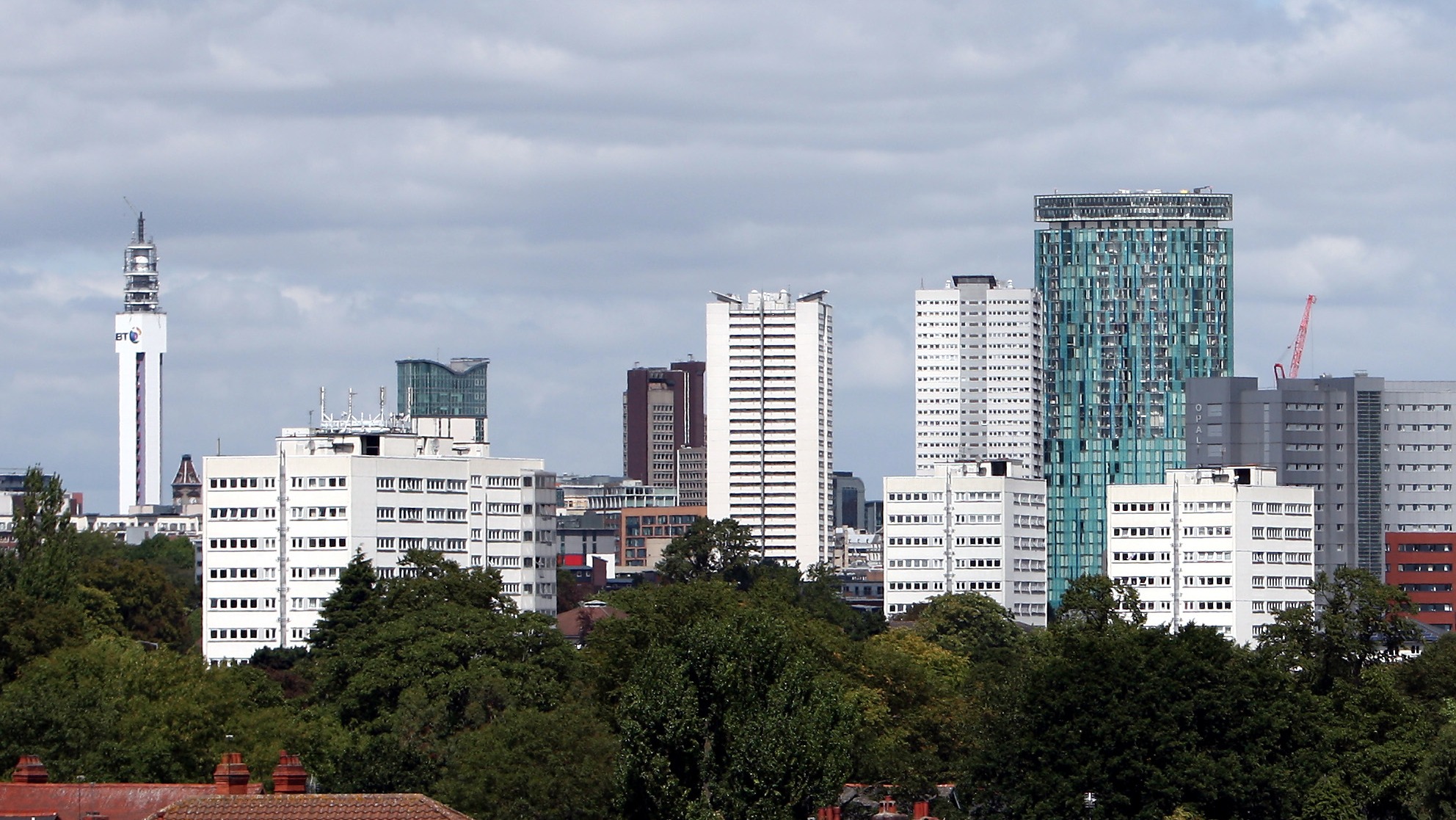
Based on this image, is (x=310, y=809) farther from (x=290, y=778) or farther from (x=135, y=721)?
(x=135, y=721)

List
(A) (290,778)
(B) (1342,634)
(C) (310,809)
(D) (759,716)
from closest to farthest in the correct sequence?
(C) (310,809)
(D) (759,716)
(A) (290,778)
(B) (1342,634)

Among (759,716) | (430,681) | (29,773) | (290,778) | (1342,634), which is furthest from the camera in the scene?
(430,681)

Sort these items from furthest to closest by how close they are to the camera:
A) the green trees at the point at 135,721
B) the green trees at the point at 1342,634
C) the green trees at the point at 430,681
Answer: the green trees at the point at 1342,634
the green trees at the point at 430,681
the green trees at the point at 135,721

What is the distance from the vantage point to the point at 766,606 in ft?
408

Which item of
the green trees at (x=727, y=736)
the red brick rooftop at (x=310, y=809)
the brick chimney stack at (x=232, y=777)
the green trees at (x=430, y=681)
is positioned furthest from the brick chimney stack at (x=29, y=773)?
the green trees at (x=727, y=736)

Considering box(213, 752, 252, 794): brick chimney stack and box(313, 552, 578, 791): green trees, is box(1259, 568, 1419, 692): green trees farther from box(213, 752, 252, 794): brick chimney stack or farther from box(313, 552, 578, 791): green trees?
box(213, 752, 252, 794): brick chimney stack

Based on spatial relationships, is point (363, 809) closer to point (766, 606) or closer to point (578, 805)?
point (578, 805)

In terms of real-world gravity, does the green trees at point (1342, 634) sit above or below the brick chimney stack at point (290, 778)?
above

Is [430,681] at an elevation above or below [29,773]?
below

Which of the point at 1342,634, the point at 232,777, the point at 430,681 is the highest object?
the point at 1342,634

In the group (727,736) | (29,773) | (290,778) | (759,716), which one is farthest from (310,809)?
(29,773)

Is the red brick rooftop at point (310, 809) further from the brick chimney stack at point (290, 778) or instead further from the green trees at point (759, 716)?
the green trees at point (759, 716)

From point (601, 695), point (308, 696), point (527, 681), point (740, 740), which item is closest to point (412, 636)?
point (308, 696)

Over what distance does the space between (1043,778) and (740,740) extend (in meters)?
24.4
